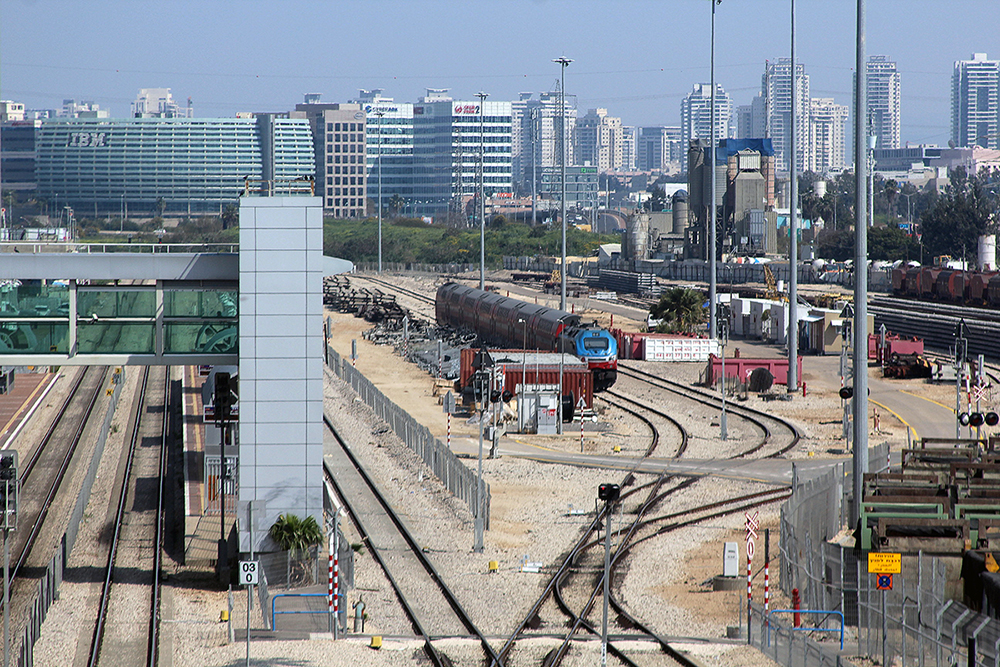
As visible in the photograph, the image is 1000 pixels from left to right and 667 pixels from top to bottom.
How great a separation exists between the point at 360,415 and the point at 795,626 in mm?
29965

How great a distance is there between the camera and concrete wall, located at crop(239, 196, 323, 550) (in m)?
24.4

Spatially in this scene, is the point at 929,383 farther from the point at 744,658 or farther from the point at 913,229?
the point at 913,229

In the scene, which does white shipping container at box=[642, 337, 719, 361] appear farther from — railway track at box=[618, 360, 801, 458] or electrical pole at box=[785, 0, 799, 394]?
electrical pole at box=[785, 0, 799, 394]

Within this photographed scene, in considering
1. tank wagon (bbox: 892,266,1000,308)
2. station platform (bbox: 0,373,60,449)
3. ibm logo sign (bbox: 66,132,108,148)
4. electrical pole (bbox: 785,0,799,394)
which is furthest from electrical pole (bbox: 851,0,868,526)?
ibm logo sign (bbox: 66,132,108,148)

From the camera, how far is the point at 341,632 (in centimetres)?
2108

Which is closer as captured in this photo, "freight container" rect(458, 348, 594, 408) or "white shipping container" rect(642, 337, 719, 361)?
"freight container" rect(458, 348, 594, 408)

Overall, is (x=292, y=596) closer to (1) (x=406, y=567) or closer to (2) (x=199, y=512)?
(1) (x=406, y=567)

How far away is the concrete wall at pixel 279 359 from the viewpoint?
80.2 feet

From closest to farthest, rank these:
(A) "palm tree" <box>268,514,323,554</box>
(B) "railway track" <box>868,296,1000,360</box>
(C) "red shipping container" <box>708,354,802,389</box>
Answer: (A) "palm tree" <box>268,514,323,554</box>
(C) "red shipping container" <box>708,354,802,389</box>
(B) "railway track" <box>868,296,1000,360</box>

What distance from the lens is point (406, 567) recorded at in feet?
85.4

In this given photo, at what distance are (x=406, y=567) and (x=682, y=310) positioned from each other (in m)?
49.0

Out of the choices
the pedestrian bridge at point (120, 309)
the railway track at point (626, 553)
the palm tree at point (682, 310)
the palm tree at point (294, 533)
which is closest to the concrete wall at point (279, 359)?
the palm tree at point (294, 533)

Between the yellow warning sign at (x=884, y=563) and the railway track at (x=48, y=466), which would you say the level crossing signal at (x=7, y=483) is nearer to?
the railway track at (x=48, y=466)

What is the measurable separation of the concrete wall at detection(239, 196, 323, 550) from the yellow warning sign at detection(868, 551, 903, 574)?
11396mm
